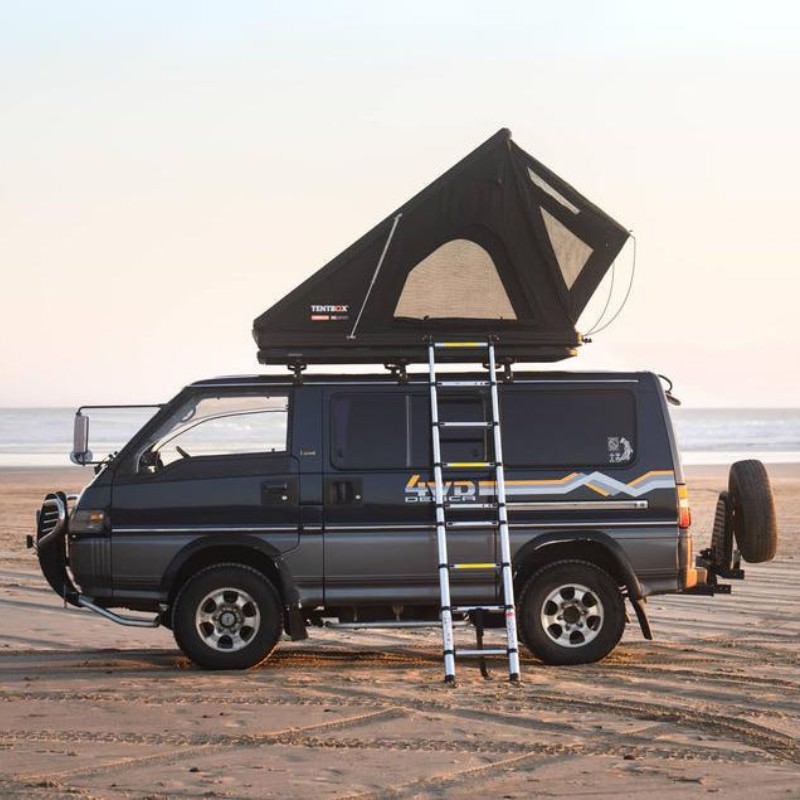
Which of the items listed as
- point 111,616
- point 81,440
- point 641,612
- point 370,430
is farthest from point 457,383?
point 111,616

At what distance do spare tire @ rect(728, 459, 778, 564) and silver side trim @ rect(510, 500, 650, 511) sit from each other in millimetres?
826

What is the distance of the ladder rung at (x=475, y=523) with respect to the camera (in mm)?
10531

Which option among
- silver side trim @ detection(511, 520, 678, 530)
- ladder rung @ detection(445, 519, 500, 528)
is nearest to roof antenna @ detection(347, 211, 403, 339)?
ladder rung @ detection(445, 519, 500, 528)

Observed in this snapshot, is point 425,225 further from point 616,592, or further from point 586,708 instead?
point 586,708

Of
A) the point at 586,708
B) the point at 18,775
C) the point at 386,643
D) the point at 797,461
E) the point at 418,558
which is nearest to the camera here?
the point at 18,775

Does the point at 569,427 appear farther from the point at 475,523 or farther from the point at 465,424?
the point at 475,523

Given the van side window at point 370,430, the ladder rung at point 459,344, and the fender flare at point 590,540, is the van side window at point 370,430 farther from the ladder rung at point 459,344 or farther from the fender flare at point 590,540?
the fender flare at point 590,540

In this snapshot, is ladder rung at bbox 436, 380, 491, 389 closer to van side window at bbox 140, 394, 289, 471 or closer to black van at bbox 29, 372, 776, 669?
black van at bbox 29, 372, 776, 669

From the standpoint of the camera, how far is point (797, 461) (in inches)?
1882

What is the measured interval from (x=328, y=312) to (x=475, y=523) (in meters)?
1.79

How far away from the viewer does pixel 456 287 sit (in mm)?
10898

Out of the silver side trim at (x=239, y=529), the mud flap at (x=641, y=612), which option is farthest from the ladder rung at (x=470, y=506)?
the mud flap at (x=641, y=612)

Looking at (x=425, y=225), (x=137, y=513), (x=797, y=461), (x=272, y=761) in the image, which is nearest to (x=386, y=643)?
(x=137, y=513)

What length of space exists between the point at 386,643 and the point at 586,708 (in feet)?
11.1
